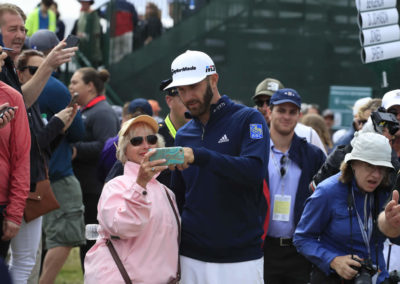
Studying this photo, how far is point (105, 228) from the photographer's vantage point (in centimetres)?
436

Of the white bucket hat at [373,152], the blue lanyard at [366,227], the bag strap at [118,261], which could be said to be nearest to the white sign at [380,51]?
the white bucket hat at [373,152]

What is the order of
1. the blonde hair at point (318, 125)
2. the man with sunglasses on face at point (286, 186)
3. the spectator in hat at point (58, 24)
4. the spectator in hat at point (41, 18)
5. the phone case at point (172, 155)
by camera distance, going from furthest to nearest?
the spectator in hat at point (58, 24) < the spectator in hat at point (41, 18) < the blonde hair at point (318, 125) < the man with sunglasses on face at point (286, 186) < the phone case at point (172, 155)

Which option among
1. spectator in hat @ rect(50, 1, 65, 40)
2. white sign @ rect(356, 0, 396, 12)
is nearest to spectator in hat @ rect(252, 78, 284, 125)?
white sign @ rect(356, 0, 396, 12)

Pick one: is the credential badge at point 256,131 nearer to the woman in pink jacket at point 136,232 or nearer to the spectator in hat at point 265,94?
the woman in pink jacket at point 136,232

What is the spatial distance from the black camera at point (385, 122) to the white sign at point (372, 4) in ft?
8.46

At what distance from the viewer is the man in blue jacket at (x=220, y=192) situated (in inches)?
170

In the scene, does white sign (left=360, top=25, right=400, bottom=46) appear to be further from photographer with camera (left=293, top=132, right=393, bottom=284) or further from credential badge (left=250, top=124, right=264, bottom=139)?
credential badge (left=250, top=124, right=264, bottom=139)

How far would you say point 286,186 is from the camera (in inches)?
244

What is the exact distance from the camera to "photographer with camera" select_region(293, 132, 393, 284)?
4.76 meters

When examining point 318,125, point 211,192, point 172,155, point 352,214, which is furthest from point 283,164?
point 172,155

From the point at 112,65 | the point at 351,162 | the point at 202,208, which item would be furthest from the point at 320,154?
the point at 112,65

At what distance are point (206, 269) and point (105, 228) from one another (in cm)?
62

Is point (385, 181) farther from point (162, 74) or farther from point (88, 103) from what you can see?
point (162, 74)

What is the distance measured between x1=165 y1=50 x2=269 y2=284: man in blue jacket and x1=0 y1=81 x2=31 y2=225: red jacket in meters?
1.33
